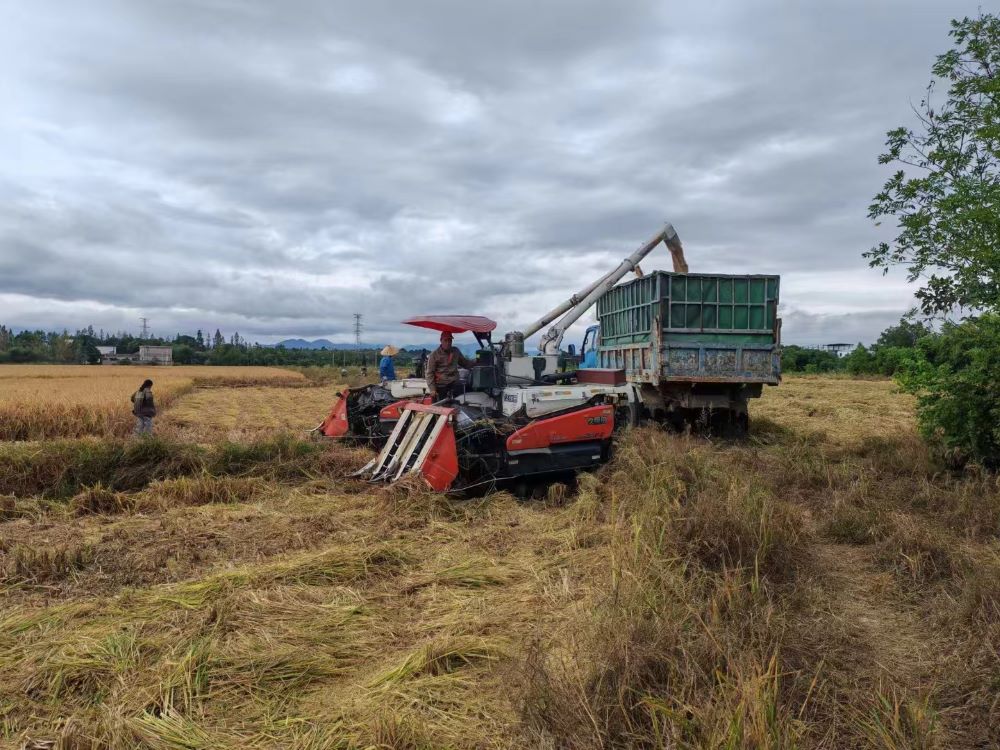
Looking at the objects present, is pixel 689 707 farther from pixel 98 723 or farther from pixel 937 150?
pixel 937 150

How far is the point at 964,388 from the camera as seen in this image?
7.84m

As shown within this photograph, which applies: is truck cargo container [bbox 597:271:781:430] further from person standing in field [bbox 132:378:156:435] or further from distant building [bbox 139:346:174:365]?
distant building [bbox 139:346:174:365]

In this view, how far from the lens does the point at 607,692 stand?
9.29ft

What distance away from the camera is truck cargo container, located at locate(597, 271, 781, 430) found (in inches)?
452

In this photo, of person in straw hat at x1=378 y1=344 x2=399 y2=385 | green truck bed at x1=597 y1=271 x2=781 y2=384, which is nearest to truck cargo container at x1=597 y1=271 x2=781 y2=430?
green truck bed at x1=597 y1=271 x2=781 y2=384

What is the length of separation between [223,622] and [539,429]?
4.13m

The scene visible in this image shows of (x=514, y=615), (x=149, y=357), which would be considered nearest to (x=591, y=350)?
(x=514, y=615)

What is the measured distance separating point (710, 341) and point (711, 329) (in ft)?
0.65

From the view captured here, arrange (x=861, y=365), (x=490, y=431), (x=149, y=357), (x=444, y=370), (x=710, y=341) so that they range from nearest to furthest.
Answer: (x=490, y=431), (x=444, y=370), (x=710, y=341), (x=861, y=365), (x=149, y=357)

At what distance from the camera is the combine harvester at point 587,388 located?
24.8 feet

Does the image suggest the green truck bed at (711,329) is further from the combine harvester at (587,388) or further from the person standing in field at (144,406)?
the person standing in field at (144,406)

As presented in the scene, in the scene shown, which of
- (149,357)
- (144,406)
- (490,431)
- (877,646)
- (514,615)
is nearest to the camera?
(877,646)

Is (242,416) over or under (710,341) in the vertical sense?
under

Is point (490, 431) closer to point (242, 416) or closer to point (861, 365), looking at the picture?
point (242, 416)
